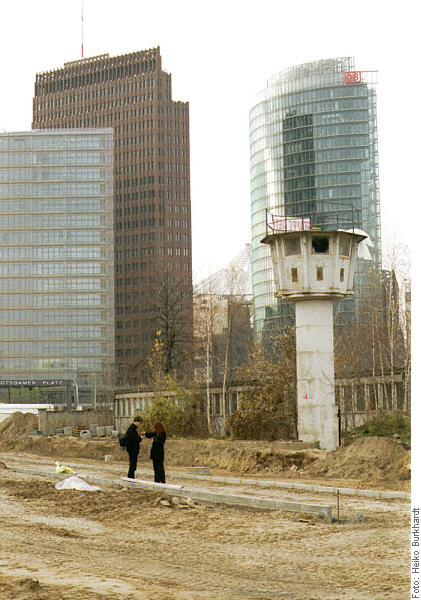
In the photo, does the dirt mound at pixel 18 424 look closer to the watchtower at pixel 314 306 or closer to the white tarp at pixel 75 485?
the watchtower at pixel 314 306

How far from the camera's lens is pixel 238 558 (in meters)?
12.1

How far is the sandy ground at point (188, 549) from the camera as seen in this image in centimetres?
974

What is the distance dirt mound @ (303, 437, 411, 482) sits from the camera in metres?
22.0

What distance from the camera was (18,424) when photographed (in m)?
46.1

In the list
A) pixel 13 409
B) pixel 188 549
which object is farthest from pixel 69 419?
pixel 188 549

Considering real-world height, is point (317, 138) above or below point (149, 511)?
above

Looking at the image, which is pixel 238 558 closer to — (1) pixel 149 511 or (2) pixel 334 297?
(1) pixel 149 511

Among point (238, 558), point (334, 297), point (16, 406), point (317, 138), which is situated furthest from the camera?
point (317, 138)

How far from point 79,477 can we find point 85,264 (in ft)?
246

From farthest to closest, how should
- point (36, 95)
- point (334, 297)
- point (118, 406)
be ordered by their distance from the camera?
point (36, 95)
point (118, 406)
point (334, 297)

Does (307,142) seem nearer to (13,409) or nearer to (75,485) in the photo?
(13,409)

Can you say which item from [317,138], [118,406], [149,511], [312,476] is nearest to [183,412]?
[118,406]

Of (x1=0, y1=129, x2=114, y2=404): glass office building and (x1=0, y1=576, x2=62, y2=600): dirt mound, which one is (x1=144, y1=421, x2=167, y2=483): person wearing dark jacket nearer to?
(x1=0, y1=576, x2=62, y2=600): dirt mound

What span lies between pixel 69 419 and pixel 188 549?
34.3m
